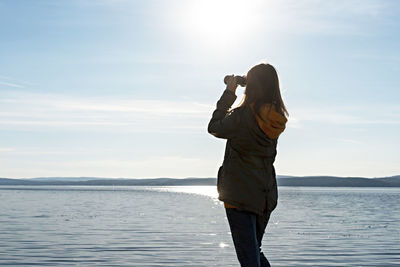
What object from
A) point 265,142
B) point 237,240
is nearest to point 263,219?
point 237,240

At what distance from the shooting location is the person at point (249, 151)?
16.5 feet

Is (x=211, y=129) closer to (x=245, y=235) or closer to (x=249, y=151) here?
(x=249, y=151)

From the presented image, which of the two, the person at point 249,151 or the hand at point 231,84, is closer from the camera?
the person at point 249,151

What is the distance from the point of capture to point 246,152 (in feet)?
16.7

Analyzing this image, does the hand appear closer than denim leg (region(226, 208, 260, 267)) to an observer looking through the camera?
No

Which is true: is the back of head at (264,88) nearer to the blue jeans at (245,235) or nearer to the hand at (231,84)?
the hand at (231,84)

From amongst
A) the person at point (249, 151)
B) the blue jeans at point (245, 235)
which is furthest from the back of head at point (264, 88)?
the blue jeans at point (245, 235)

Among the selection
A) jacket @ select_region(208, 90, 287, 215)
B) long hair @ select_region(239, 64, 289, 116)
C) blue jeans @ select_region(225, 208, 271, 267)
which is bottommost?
blue jeans @ select_region(225, 208, 271, 267)

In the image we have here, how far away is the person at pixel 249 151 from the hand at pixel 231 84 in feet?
0.41

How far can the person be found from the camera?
16.5 feet

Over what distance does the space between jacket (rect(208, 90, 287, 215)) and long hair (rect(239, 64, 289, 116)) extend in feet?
0.19

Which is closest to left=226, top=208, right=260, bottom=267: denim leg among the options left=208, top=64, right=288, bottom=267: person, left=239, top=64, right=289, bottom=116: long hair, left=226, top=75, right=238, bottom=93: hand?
left=208, top=64, right=288, bottom=267: person

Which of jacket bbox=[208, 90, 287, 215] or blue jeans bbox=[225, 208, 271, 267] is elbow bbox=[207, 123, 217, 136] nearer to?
jacket bbox=[208, 90, 287, 215]

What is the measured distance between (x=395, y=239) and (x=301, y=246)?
532 centimetres
